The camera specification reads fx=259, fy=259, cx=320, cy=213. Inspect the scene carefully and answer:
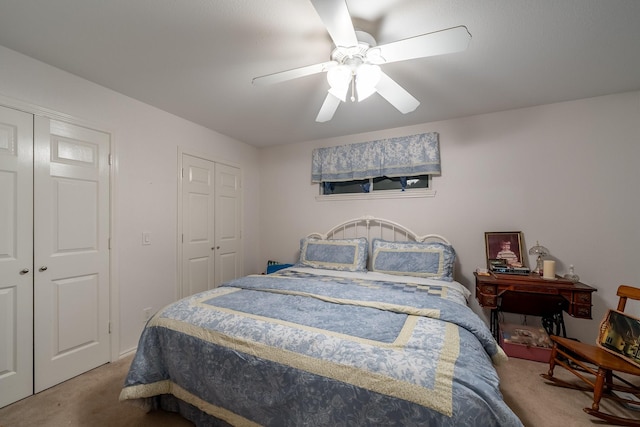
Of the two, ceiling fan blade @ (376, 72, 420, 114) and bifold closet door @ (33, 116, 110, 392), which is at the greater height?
ceiling fan blade @ (376, 72, 420, 114)

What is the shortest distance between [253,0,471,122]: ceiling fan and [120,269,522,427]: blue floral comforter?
4.56 ft

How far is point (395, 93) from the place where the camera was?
181 cm

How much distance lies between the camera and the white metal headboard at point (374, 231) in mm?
2984

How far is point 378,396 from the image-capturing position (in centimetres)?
99

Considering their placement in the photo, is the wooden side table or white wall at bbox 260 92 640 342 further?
white wall at bbox 260 92 640 342

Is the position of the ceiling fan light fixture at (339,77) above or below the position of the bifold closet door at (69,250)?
above

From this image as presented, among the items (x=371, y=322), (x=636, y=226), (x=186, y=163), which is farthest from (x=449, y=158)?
(x=186, y=163)

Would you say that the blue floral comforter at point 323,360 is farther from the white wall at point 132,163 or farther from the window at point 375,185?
the window at point 375,185

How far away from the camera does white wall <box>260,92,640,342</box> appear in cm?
228

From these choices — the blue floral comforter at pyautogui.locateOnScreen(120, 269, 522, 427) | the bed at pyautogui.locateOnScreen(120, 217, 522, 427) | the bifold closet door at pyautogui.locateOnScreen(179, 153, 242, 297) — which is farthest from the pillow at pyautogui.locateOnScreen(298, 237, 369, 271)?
the bifold closet door at pyautogui.locateOnScreen(179, 153, 242, 297)

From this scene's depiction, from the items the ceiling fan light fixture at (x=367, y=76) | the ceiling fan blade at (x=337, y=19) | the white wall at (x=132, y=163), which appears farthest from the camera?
the white wall at (x=132, y=163)

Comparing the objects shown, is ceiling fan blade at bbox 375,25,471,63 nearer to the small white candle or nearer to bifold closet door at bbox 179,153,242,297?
the small white candle

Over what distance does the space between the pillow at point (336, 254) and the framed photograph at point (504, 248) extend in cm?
124

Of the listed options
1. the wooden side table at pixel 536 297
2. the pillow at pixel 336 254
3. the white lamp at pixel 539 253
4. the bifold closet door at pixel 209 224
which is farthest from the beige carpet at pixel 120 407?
the pillow at pixel 336 254
